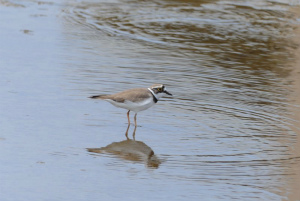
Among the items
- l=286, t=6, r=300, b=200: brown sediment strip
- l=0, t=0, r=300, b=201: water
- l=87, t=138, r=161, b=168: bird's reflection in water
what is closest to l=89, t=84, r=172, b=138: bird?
l=0, t=0, r=300, b=201: water

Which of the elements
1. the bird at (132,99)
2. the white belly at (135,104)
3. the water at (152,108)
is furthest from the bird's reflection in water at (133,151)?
the white belly at (135,104)

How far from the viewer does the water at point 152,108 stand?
848 cm

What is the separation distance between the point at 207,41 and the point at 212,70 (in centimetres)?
246

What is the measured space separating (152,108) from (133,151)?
7.74 feet

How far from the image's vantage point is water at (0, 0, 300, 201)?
848 cm

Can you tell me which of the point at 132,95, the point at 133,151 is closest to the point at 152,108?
the point at 132,95

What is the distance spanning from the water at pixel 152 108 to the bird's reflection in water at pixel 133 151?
0.02 metres

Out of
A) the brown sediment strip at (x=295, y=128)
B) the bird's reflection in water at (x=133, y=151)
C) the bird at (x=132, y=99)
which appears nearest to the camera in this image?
the brown sediment strip at (x=295, y=128)

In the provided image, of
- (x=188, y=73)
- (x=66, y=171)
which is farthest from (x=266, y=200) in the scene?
(x=188, y=73)

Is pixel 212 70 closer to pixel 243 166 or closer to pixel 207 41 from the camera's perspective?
pixel 207 41

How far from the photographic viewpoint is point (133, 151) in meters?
9.77

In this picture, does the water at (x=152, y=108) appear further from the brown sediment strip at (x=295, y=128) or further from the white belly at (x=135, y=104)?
the white belly at (x=135, y=104)

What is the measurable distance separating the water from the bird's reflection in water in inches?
0.8

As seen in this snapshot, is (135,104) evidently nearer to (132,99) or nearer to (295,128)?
(132,99)
